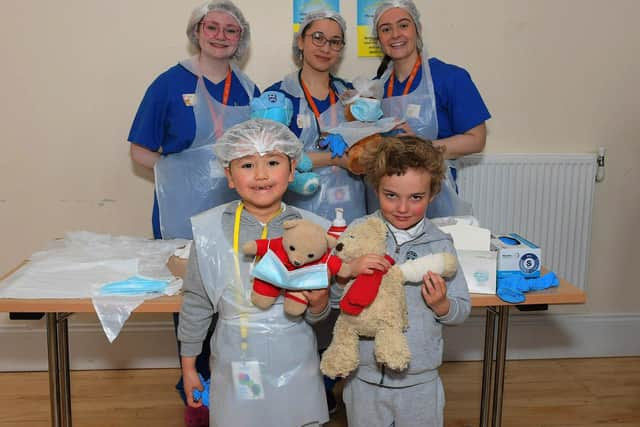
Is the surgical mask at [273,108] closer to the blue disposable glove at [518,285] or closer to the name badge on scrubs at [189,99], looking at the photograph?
the name badge on scrubs at [189,99]

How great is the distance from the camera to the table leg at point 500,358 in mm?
2236

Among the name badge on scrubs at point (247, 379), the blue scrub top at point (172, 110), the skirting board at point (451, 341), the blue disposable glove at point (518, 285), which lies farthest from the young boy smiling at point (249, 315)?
the skirting board at point (451, 341)

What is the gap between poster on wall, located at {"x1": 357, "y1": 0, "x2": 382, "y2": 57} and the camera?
2965mm

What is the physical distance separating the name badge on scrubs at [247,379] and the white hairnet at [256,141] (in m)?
0.56

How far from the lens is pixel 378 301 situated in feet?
5.72

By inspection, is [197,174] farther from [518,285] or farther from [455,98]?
[518,285]

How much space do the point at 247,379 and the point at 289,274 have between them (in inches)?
13.0

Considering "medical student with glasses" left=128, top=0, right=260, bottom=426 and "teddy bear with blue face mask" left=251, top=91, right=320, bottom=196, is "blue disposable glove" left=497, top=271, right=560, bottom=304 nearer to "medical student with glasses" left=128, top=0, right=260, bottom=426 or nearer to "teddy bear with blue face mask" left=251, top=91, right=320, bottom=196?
"teddy bear with blue face mask" left=251, top=91, right=320, bottom=196

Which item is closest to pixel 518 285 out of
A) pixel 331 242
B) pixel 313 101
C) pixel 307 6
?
pixel 331 242

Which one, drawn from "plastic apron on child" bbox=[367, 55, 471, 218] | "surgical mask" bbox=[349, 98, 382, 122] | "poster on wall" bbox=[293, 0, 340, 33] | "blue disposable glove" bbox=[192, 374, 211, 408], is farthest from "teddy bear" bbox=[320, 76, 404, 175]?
"blue disposable glove" bbox=[192, 374, 211, 408]

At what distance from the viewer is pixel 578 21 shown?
312 cm

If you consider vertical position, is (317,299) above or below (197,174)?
below

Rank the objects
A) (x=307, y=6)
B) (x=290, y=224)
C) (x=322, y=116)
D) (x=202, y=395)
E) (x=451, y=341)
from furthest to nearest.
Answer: (x=451, y=341)
(x=307, y=6)
(x=322, y=116)
(x=202, y=395)
(x=290, y=224)

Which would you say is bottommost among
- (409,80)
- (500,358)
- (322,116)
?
(500,358)
